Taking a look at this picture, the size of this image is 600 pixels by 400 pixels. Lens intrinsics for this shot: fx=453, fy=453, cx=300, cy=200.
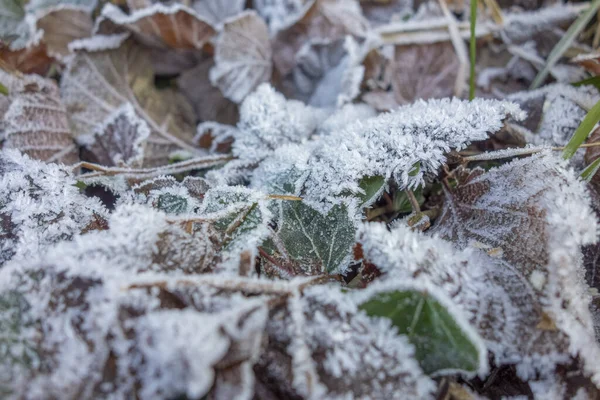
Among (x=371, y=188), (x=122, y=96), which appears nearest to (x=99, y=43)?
(x=122, y=96)

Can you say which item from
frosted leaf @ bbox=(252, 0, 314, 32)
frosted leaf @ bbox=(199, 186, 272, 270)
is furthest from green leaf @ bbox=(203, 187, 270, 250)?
frosted leaf @ bbox=(252, 0, 314, 32)

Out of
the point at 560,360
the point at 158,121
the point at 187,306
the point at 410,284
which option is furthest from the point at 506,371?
the point at 158,121

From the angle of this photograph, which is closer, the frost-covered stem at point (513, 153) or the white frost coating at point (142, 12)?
the frost-covered stem at point (513, 153)

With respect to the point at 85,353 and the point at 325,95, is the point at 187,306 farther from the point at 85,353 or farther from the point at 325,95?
the point at 325,95

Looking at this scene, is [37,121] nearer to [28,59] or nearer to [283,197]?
[28,59]

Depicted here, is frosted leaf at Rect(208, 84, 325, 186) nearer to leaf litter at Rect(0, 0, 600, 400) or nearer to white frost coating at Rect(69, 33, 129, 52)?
leaf litter at Rect(0, 0, 600, 400)

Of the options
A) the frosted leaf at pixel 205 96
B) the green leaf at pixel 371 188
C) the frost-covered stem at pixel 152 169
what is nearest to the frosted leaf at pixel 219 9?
the frosted leaf at pixel 205 96

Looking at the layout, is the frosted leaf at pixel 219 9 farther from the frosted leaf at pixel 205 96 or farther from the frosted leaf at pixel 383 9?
the frosted leaf at pixel 383 9
